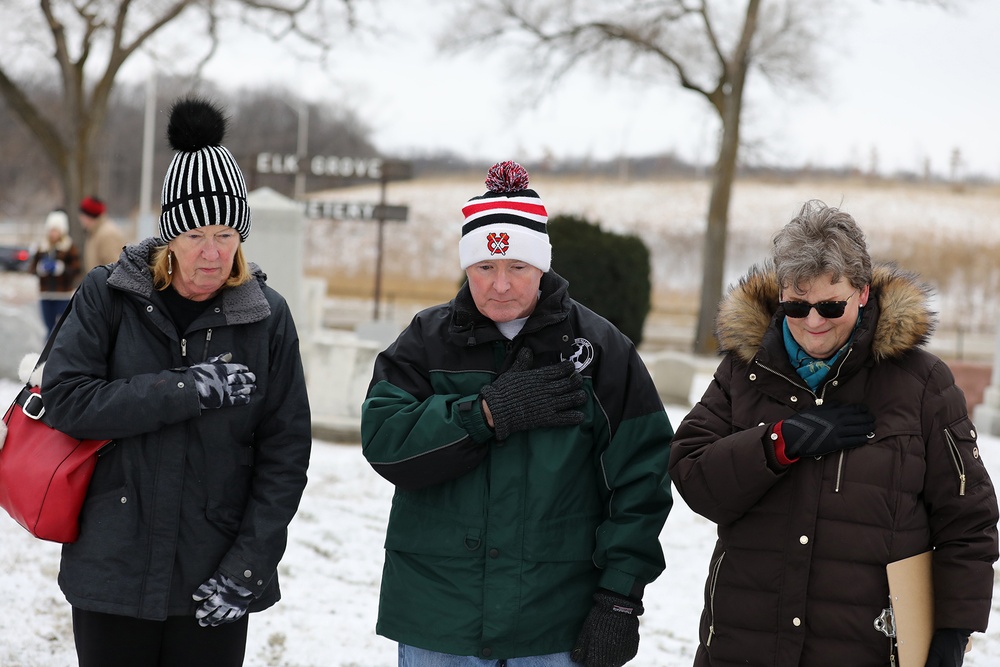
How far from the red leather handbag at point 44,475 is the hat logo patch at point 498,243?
113 cm

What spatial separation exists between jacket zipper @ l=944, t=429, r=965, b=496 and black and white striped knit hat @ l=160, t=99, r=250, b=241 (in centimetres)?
187

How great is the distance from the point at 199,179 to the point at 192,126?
0.51ft

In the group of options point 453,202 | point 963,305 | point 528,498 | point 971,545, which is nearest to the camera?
point 971,545

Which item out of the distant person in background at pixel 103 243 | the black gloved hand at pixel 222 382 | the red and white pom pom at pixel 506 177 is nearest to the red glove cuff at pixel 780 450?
the red and white pom pom at pixel 506 177

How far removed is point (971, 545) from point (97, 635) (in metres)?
2.18

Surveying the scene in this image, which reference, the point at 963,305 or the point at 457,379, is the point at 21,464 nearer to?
the point at 457,379

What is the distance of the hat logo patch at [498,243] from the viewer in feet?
8.62

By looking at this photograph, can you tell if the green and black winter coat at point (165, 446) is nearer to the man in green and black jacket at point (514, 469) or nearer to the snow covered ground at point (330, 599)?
the man in green and black jacket at point (514, 469)

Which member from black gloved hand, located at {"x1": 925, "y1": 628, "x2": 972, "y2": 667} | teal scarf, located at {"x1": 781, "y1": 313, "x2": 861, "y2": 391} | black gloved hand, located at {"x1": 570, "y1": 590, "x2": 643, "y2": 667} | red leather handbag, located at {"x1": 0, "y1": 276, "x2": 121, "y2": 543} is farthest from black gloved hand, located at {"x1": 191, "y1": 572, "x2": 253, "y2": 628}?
black gloved hand, located at {"x1": 925, "y1": 628, "x2": 972, "y2": 667}

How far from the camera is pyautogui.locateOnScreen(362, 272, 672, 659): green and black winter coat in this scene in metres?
2.54

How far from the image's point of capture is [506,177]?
2750mm

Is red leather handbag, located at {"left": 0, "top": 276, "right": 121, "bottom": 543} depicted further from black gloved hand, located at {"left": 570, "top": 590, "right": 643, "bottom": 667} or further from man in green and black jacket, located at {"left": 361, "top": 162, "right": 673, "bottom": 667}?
black gloved hand, located at {"left": 570, "top": 590, "right": 643, "bottom": 667}

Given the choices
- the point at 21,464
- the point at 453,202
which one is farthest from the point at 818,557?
the point at 453,202

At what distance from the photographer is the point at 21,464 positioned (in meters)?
2.64
